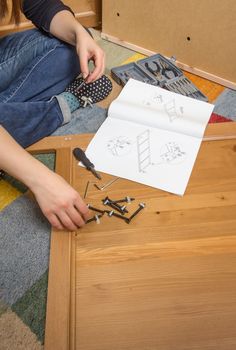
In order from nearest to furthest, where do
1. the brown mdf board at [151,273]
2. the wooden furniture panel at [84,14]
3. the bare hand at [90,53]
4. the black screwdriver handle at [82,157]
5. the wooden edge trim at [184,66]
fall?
the brown mdf board at [151,273]
the black screwdriver handle at [82,157]
the bare hand at [90,53]
the wooden edge trim at [184,66]
the wooden furniture panel at [84,14]

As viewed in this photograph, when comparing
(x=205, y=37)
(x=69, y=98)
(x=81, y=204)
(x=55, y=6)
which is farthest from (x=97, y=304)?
(x=205, y=37)

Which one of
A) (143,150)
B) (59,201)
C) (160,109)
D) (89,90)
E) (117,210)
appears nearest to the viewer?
(59,201)

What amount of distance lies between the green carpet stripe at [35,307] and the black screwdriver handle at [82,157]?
10.1 inches

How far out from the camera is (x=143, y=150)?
0.79 meters

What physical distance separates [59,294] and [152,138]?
Result: 42 centimetres

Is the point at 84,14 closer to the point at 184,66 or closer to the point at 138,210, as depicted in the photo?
the point at 184,66

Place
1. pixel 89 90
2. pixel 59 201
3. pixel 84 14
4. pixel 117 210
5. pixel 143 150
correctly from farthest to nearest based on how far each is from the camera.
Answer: pixel 84 14, pixel 89 90, pixel 143 150, pixel 117 210, pixel 59 201

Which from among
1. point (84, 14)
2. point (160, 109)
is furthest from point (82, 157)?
point (84, 14)

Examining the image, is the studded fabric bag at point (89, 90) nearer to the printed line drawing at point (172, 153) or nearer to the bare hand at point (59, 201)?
the printed line drawing at point (172, 153)

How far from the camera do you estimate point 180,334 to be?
540 millimetres

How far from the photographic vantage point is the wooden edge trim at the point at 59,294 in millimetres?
553

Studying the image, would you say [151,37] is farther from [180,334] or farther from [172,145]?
[180,334]

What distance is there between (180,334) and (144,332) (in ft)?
0.19

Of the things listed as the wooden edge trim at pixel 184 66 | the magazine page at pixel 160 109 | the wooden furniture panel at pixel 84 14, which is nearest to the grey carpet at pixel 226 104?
the wooden edge trim at pixel 184 66
